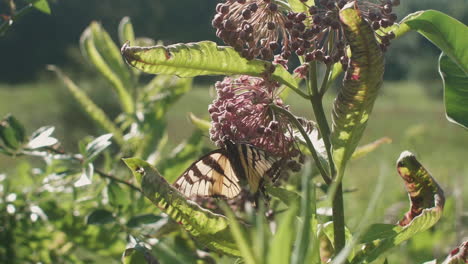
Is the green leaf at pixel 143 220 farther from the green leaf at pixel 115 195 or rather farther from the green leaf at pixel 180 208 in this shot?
the green leaf at pixel 180 208

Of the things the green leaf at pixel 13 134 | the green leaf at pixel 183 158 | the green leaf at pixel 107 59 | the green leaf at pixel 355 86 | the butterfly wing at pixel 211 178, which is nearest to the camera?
the green leaf at pixel 355 86

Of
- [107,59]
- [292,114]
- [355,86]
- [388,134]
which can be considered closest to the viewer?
[355,86]

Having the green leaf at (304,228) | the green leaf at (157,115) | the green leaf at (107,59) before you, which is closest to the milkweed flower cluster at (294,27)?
the green leaf at (304,228)

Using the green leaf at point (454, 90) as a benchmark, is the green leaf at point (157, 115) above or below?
below

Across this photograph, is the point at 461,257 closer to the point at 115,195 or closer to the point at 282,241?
the point at 282,241

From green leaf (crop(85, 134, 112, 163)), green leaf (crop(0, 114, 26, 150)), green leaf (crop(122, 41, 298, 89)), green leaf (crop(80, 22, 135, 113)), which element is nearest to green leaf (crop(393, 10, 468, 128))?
green leaf (crop(122, 41, 298, 89))

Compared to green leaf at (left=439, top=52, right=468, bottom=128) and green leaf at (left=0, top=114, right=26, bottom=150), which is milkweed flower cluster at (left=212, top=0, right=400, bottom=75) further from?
green leaf at (left=0, top=114, right=26, bottom=150)

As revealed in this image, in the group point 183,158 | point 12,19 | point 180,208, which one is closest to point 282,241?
point 180,208

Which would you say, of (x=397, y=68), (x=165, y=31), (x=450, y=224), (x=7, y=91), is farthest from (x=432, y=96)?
(x=450, y=224)
